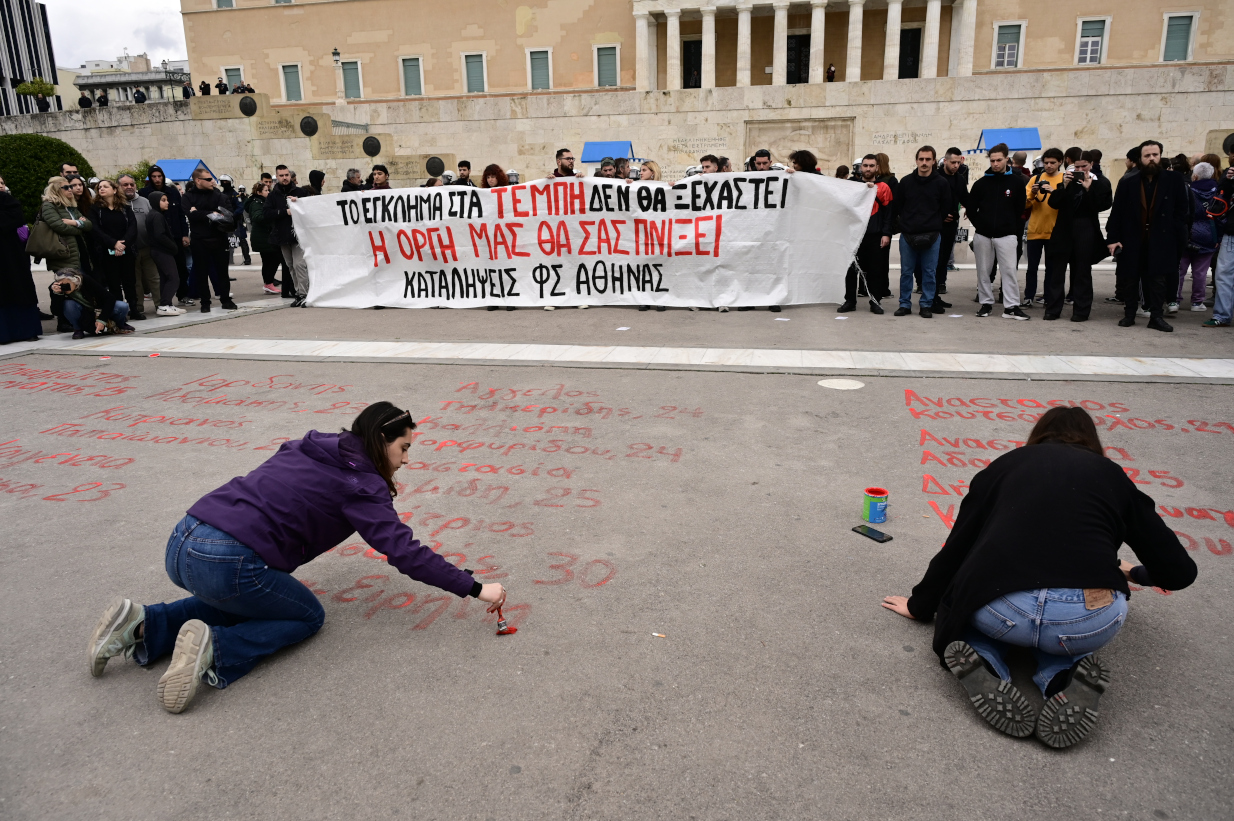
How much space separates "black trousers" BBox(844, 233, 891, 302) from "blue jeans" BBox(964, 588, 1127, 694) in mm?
8538

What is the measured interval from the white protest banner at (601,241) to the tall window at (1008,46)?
126 feet

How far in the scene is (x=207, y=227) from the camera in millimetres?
12242

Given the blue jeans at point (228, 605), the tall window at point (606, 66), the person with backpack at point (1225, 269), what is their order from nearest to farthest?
the blue jeans at point (228, 605)
the person with backpack at point (1225, 269)
the tall window at point (606, 66)

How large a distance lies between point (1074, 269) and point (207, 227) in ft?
39.6

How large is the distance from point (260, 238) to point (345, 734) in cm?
1202

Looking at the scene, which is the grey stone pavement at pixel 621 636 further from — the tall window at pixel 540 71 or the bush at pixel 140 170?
the tall window at pixel 540 71

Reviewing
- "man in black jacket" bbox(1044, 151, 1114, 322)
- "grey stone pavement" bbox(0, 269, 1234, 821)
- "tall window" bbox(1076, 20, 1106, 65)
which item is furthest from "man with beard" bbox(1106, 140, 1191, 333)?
"tall window" bbox(1076, 20, 1106, 65)

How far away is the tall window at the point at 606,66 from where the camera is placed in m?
44.2

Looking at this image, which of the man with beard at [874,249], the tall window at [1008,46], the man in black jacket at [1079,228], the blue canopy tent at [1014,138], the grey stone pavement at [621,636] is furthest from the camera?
the tall window at [1008,46]

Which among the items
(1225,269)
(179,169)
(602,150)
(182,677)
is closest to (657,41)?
(602,150)

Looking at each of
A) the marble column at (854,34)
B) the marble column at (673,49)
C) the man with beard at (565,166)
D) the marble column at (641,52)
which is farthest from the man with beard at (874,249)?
the marble column at (641,52)

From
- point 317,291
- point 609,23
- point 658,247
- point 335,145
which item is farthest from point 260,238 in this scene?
point 609,23

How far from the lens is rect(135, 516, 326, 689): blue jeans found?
10.1 feet

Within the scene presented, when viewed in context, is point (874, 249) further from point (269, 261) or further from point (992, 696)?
point (269, 261)
